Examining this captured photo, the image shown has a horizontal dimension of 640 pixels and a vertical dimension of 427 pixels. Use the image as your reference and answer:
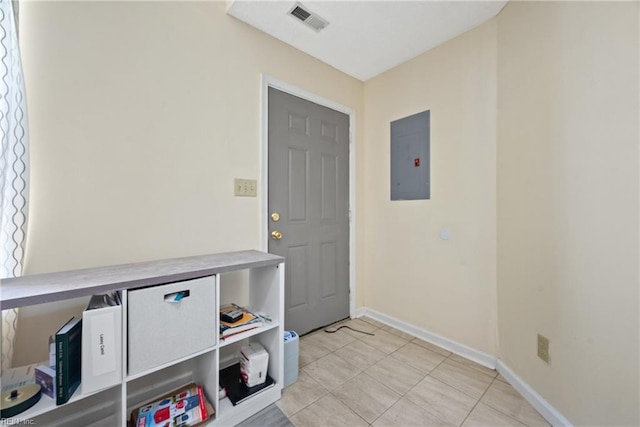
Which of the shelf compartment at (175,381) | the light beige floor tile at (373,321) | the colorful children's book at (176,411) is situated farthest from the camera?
the light beige floor tile at (373,321)

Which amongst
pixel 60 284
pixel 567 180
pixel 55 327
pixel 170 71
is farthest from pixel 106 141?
pixel 567 180

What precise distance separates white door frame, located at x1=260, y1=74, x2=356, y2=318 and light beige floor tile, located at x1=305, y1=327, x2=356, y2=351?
0.36 m

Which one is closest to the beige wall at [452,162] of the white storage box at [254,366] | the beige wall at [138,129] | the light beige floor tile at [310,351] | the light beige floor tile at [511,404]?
the beige wall at [138,129]

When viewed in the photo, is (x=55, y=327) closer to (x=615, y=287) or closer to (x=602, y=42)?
(x=615, y=287)

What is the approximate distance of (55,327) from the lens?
1225 millimetres

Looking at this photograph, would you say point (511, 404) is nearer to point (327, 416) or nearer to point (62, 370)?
point (327, 416)

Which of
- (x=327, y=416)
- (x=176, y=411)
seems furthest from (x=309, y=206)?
(x=176, y=411)

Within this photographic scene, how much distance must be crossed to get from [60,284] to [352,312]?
7.00 ft

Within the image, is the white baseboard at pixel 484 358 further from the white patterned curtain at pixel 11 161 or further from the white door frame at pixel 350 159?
the white patterned curtain at pixel 11 161

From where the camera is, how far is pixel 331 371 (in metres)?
1.73

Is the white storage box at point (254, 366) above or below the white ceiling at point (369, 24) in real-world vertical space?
below

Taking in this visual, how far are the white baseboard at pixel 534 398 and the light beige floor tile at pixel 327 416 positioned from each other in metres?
0.90

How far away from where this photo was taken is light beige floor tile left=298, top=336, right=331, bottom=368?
185 centimetres

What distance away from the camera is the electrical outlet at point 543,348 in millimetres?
1349
